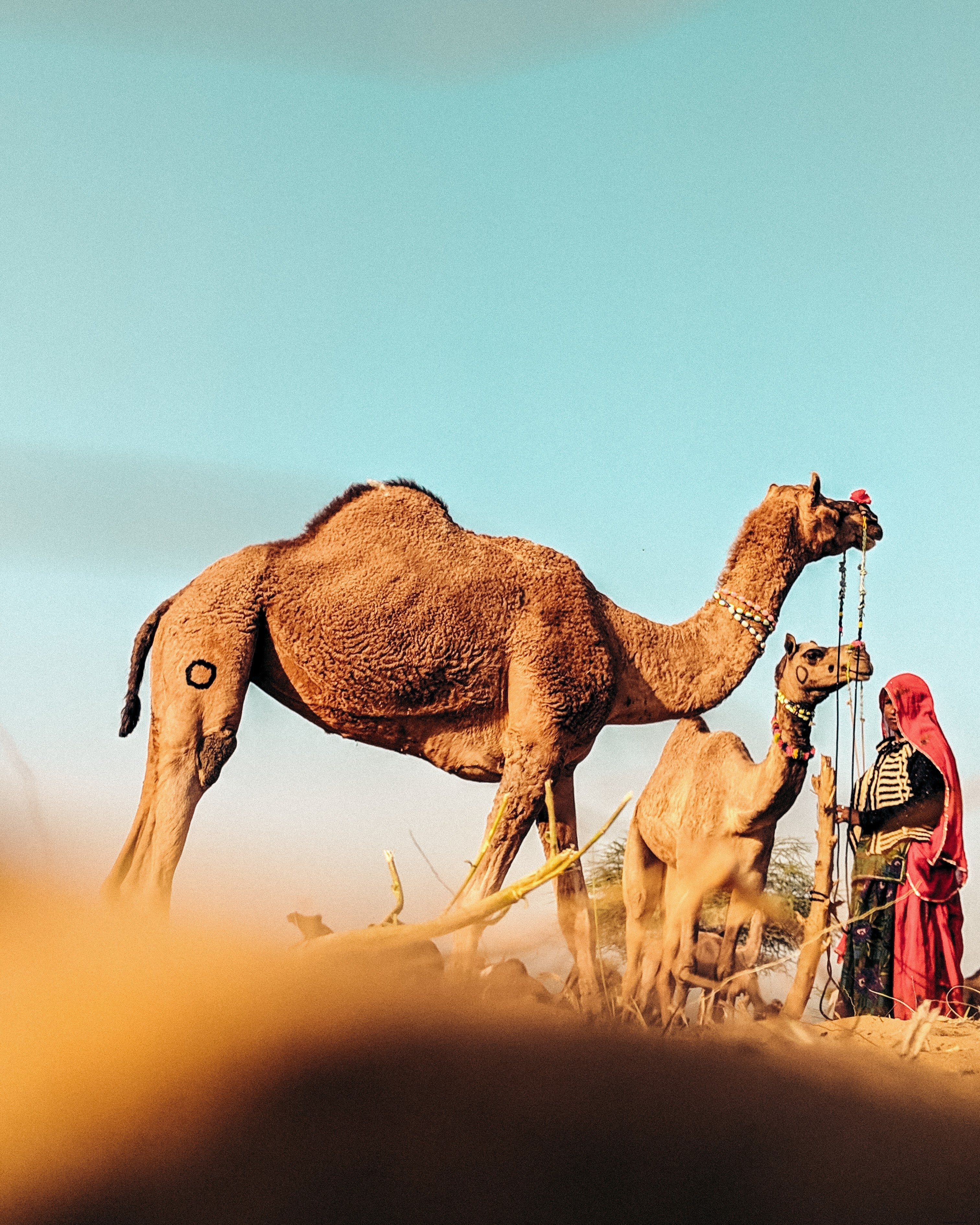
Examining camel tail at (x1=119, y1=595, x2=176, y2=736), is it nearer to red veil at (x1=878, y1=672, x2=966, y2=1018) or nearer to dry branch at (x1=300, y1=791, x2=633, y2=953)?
dry branch at (x1=300, y1=791, x2=633, y2=953)

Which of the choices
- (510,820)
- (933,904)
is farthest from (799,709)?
(510,820)

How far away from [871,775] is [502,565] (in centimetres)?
287

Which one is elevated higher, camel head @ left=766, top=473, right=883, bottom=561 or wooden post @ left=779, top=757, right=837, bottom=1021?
camel head @ left=766, top=473, right=883, bottom=561

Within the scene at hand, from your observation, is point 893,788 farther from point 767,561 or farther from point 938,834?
point 767,561

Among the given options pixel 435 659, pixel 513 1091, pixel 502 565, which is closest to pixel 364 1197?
pixel 513 1091

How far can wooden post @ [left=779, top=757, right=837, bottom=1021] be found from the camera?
22.4 feet

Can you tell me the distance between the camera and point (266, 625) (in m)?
6.56

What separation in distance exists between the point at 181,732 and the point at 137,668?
619 millimetres

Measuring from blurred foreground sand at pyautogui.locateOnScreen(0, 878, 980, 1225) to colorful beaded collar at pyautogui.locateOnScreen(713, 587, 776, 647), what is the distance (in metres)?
2.70

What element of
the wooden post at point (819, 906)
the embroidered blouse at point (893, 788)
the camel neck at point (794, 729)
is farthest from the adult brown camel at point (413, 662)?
the embroidered blouse at point (893, 788)

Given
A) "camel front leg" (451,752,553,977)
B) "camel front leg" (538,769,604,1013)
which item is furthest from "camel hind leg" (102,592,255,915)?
"camel front leg" (538,769,604,1013)

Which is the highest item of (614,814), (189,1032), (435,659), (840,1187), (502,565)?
(502,565)

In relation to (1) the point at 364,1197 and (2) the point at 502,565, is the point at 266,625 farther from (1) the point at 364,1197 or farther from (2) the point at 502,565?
(1) the point at 364,1197

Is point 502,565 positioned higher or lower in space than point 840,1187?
higher
